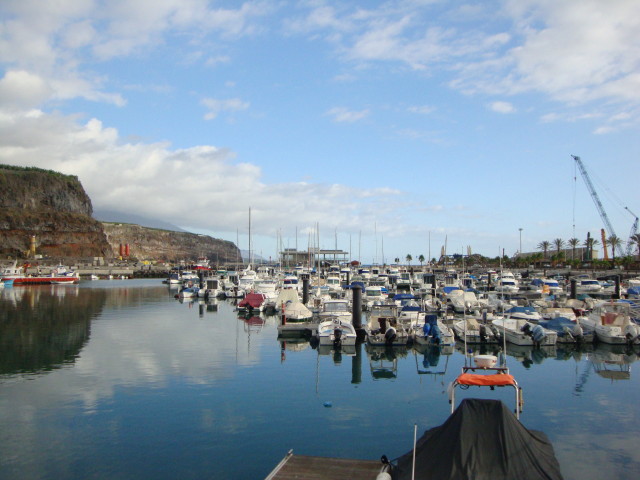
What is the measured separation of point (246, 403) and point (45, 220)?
175779 millimetres

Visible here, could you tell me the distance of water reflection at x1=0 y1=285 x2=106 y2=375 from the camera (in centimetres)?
3250

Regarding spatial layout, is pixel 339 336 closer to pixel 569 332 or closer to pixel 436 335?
pixel 436 335

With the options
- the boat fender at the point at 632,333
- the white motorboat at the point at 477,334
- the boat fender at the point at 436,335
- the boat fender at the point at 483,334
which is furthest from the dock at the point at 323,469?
the boat fender at the point at 632,333

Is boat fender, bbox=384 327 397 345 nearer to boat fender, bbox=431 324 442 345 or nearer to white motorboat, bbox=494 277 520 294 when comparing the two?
boat fender, bbox=431 324 442 345

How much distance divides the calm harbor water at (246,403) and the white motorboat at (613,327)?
1287 mm

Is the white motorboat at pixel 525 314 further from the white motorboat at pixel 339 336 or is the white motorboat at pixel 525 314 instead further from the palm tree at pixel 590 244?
the palm tree at pixel 590 244

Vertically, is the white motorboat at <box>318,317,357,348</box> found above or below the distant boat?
below

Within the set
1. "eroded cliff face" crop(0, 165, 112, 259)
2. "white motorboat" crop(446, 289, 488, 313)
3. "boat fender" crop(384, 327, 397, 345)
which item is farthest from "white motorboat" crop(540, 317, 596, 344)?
"eroded cliff face" crop(0, 165, 112, 259)

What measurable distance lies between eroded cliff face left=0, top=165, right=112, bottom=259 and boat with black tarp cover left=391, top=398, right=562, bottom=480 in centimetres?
17702

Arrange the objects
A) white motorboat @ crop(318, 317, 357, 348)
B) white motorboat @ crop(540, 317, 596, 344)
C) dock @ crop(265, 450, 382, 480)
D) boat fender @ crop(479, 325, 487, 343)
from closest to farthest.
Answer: dock @ crop(265, 450, 382, 480) < white motorboat @ crop(318, 317, 357, 348) < white motorboat @ crop(540, 317, 596, 344) < boat fender @ crop(479, 325, 487, 343)

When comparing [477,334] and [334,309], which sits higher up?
[334,309]

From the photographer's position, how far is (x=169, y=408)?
22.7 m

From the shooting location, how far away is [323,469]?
14.4 meters

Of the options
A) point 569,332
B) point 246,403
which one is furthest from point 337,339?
point 569,332
